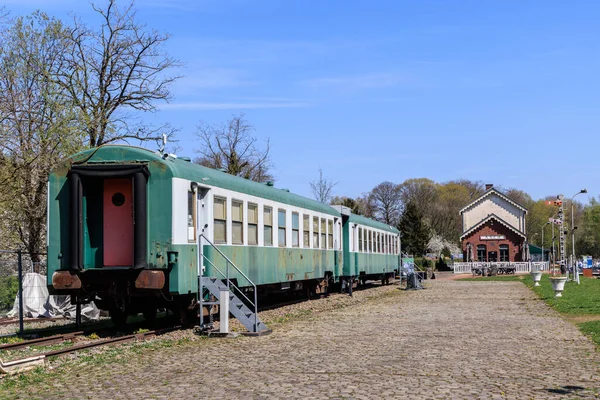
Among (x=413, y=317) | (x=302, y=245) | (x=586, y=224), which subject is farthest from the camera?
(x=586, y=224)

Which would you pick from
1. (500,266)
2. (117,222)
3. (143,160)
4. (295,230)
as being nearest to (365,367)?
(143,160)

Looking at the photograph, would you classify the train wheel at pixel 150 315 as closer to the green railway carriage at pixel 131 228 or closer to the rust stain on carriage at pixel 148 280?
the green railway carriage at pixel 131 228

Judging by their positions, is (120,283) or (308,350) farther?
(120,283)

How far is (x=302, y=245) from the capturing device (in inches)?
898

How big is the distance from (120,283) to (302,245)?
922cm

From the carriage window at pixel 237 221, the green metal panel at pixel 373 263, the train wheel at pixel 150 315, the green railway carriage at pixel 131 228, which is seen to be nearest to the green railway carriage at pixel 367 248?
Result: the green metal panel at pixel 373 263

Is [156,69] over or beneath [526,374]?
over

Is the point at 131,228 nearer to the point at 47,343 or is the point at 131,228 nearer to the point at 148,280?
the point at 148,280

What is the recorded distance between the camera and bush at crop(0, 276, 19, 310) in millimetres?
17734

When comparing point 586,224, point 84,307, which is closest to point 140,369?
point 84,307

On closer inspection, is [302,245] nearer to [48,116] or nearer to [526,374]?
[48,116]

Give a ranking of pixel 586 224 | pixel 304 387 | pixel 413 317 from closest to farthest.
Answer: pixel 304 387 < pixel 413 317 < pixel 586 224

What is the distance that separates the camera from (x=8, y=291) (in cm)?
1827

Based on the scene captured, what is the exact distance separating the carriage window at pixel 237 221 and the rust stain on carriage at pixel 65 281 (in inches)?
152
